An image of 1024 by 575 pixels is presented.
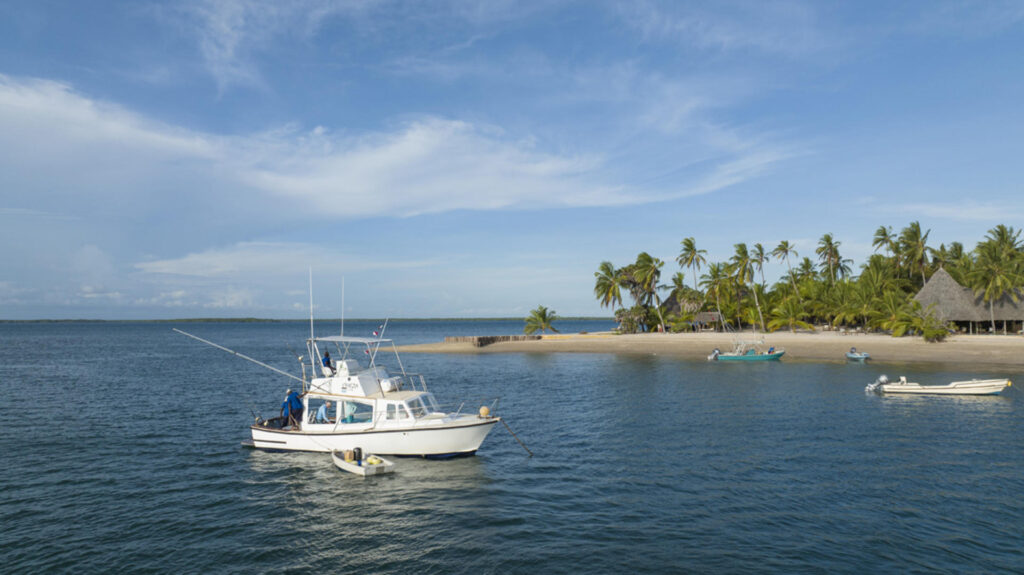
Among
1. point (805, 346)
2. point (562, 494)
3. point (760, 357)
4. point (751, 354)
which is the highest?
point (805, 346)

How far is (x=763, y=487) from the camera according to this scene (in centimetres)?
1753

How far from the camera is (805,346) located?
63.6m

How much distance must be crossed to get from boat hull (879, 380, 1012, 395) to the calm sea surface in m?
1.00

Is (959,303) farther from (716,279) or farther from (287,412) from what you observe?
(287,412)

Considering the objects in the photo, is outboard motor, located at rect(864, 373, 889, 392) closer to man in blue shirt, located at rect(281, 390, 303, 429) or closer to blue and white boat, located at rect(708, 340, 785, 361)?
blue and white boat, located at rect(708, 340, 785, 361)

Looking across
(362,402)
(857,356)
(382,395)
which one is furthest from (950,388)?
(362,402)

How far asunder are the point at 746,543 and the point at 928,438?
1599cm

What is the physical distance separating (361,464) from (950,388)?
36422mm

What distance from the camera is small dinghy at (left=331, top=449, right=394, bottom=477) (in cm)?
1920

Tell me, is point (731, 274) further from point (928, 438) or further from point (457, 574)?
point (457, 574)

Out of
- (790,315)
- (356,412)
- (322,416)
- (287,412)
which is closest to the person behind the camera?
(356,412)

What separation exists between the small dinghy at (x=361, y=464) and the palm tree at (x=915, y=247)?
87.3 meters

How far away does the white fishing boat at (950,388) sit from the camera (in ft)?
111

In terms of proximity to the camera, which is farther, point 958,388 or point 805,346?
point 805,346
